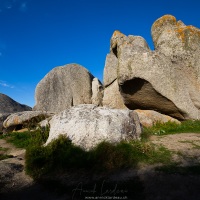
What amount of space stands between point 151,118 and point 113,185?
9986 millimetres

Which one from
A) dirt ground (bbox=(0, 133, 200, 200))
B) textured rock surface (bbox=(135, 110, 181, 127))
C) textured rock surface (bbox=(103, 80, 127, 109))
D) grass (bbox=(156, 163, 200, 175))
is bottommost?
dirt ground (bbox=(0, 133, 200, 200))

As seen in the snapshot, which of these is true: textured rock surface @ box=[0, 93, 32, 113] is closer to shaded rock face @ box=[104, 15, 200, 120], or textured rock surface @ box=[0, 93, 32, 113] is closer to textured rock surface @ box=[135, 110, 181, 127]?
shaded rock face @ box=[104, 15, 200, 120]

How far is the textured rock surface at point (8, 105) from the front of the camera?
3334 centimetres

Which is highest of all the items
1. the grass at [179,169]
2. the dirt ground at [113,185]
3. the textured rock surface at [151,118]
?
the textured rock surface at [151,118]

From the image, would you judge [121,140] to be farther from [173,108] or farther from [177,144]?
[173,108]

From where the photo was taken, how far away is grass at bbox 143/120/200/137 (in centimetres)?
1360

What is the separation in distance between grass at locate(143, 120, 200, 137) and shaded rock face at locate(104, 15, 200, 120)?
1.63 m

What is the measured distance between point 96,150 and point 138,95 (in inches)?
364

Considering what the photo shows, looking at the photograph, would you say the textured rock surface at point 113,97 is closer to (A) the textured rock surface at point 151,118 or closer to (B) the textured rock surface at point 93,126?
(A) the textured rock surface at point 151,118

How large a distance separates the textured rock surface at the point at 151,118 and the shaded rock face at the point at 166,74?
2.18 feet

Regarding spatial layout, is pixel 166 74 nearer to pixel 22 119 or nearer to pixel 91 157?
pixel 91 157

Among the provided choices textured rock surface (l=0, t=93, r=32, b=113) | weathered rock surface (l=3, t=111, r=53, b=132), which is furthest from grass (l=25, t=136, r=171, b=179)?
textured rock surface (l=0, t=93, r=32, b=113)

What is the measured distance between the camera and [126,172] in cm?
802

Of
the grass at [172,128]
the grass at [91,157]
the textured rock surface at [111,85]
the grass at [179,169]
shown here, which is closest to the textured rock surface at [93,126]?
the grass at [91,157]
